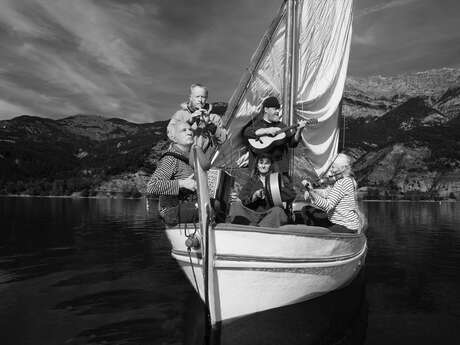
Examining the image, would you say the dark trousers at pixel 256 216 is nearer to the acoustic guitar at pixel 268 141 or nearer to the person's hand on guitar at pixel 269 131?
the acoustic guitar at pixel 268 141

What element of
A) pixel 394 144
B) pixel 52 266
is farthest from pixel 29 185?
pixel 52 266

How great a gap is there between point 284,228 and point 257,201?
1255mm

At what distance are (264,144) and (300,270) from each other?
294cm

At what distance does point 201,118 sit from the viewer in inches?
253

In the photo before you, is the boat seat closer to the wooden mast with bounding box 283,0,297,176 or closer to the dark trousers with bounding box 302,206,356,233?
the dark trousers with bounding box 302,206,356,233

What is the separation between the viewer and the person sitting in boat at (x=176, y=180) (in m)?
6.65

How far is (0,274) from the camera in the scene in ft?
36.3

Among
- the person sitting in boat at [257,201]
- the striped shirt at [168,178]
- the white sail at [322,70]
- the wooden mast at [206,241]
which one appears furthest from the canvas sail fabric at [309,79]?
the wooden mast at [206,241]

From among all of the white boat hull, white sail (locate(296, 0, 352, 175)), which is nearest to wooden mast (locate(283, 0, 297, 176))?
white sail (locate(296, 0, 352, 175))

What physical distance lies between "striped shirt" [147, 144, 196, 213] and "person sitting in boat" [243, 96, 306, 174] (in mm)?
1935

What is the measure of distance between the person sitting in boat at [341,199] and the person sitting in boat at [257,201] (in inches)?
20.9

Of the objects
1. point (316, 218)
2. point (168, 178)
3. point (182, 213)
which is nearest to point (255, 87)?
point (316, 218)

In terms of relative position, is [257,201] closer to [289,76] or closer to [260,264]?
[260,264]

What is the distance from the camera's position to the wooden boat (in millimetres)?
6020
